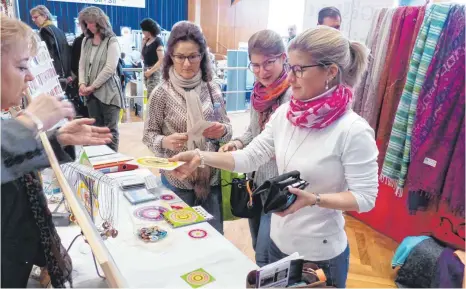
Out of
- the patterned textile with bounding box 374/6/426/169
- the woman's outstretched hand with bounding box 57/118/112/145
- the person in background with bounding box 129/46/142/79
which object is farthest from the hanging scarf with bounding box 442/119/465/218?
the person in background with bounding box 129/46/142/79

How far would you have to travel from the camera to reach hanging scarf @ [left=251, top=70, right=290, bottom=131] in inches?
64.1

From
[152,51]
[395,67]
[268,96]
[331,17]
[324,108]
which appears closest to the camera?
[324,108]

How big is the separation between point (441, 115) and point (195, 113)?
4.68ft

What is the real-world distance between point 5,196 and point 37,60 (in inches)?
36.2

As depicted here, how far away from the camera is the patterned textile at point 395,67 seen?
2.38m

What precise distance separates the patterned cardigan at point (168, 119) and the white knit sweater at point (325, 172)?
1.91 ft

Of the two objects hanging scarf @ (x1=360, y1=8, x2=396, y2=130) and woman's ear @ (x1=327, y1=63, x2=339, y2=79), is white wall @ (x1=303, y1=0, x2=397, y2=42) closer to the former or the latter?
hanging scarf @ (x1=360, y1=8, x2=396, y2=130)

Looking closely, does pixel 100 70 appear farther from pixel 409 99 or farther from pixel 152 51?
pixel 409 99

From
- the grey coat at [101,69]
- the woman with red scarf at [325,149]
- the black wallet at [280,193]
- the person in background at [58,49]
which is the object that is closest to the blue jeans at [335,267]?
the woman with red scarf at [325,149]

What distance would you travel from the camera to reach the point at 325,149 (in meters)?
1.16

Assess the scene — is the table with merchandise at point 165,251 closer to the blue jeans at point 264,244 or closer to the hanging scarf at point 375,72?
Answer: the blue jeans at point 264,244

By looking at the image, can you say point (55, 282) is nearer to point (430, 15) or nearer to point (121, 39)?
point (430, 15)

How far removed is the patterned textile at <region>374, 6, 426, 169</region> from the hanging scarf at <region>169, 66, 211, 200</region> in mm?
1392

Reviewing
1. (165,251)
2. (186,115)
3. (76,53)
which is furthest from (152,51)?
(165,251)
